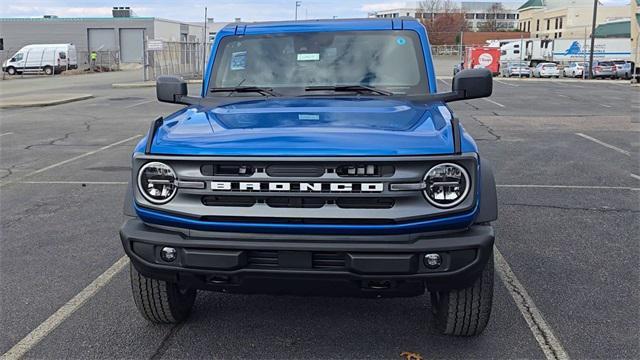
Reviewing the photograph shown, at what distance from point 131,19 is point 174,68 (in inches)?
1301

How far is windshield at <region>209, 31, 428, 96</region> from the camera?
14.2 ft

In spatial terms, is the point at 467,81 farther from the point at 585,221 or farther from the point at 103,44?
the point at 103,44

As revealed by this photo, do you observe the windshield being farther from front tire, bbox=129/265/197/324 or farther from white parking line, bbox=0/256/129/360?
white parking line, bbox=0/256/129/360

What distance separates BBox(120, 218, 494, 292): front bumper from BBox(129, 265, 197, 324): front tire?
555 mm

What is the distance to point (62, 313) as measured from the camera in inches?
159

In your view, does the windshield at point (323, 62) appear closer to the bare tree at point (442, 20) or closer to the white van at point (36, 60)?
the white van at point (36, 60)

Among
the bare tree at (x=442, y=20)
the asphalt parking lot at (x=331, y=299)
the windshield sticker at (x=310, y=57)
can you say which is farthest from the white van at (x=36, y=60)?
the bare tree at (x=442, y=20)

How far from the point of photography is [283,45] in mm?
4566

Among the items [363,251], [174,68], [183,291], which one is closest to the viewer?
[363,251]

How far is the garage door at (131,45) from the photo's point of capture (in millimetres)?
67750

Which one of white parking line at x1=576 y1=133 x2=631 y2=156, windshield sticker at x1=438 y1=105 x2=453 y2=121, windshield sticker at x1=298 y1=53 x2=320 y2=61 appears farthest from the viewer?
white parking line at x1=576 y1=133 x2=631 y2=156

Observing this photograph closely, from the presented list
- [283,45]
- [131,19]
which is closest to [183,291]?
[283,45]

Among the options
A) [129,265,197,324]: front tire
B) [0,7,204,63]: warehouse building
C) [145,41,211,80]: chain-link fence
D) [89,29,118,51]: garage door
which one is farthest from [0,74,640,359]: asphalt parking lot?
[89,29,118,51]: garage door

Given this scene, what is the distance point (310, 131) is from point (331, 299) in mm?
1550
